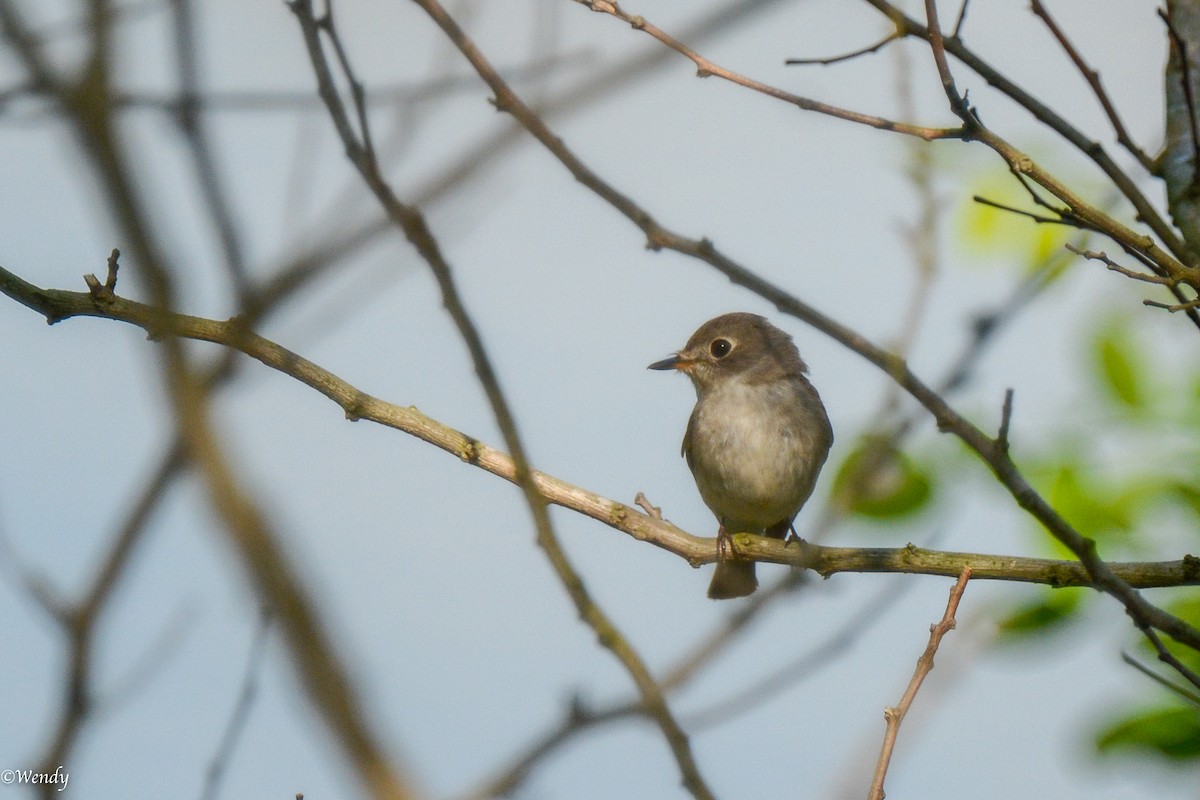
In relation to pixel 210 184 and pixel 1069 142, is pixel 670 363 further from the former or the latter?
pixel 210 184

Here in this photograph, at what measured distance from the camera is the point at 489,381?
A: 219cm

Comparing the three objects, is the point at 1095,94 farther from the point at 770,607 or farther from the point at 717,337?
the point at 717,337

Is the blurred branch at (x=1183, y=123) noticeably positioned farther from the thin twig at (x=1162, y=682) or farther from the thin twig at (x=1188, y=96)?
the thin twig at (x=1162, y=682)

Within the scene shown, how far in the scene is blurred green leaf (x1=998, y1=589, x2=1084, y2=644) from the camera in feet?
13.3

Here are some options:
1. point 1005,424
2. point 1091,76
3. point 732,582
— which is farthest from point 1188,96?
point 732,582

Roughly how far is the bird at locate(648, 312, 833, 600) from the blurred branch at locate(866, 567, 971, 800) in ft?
14.3

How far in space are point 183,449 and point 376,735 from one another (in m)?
0.49

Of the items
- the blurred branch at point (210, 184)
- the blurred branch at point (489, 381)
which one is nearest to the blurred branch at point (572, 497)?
the blurred branch at point (489, 381)

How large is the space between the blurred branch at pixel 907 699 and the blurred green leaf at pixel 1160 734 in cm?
63

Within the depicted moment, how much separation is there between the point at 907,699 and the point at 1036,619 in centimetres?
109

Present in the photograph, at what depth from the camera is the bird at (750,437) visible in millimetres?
8117

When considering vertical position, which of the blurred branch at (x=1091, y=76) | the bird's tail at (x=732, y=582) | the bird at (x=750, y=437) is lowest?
the blurred branch at (x=1091, y=76)

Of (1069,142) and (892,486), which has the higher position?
(1069,142)

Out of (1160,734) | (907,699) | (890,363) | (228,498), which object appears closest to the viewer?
(228,498)
